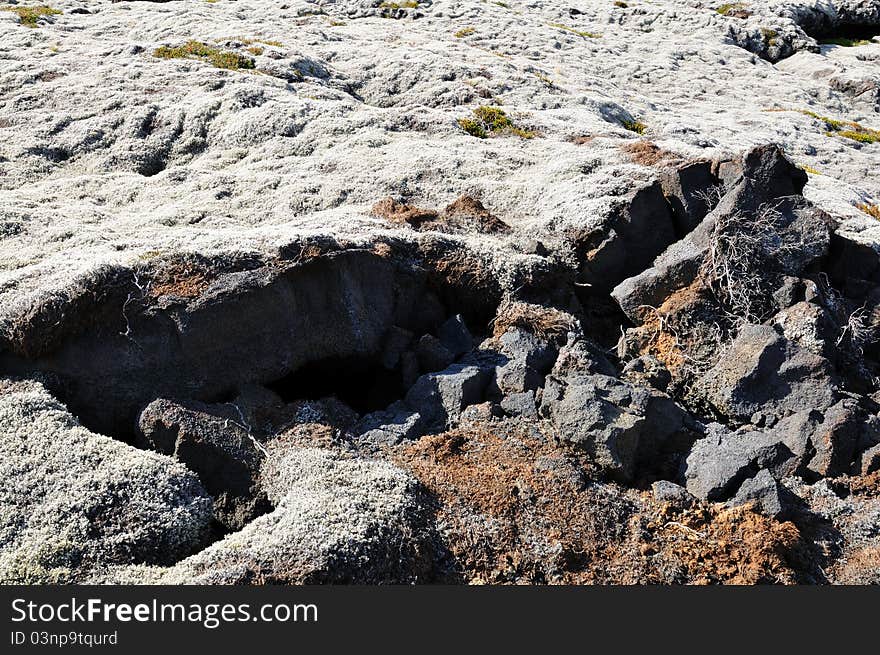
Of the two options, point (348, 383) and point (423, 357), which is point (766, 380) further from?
point (348, 383)

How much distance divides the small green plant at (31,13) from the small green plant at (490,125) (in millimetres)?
32753

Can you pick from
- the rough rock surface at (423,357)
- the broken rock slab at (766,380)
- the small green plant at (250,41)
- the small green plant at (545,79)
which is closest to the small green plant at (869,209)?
the rough rock surface at (423,357)

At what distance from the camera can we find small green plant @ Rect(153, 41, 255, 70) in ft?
123

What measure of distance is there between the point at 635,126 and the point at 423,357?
85.5 ft

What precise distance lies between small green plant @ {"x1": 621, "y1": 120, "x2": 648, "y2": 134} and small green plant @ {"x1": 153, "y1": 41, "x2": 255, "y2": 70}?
2031 cm

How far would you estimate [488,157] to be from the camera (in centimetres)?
2630

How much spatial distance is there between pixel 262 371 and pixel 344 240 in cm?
417

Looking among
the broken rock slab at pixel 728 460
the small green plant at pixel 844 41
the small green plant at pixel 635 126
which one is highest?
the broken rock slab at pixel 728 460

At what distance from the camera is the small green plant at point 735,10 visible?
6919 cm

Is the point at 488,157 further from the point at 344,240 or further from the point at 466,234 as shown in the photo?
the point at 344,240

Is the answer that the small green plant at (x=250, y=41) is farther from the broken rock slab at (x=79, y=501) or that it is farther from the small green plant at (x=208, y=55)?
the broken rock slab at (x=79, y=501)

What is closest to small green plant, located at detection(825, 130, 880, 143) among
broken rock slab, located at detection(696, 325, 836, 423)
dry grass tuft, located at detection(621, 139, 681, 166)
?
dry grass tuft, located at detection(621, 139, 681, 166)

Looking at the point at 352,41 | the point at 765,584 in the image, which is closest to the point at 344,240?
the point at 765,584

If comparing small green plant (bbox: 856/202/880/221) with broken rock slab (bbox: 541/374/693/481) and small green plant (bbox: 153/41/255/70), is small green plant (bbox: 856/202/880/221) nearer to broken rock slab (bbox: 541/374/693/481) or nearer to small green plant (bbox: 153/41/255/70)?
broken rock slab (bbox: 541/374/693/481)
